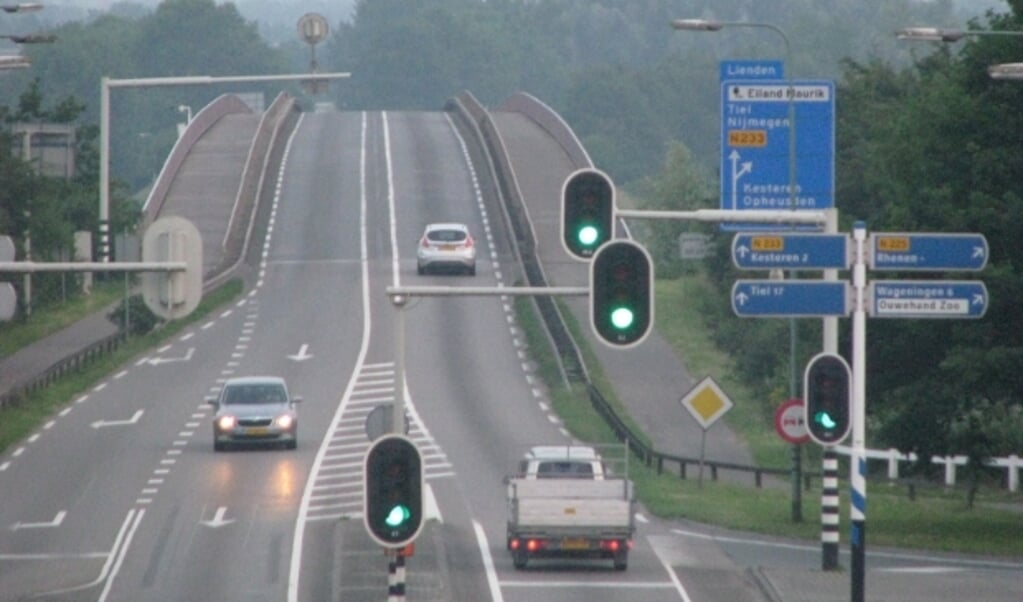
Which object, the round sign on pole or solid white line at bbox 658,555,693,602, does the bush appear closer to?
the round sign on pole

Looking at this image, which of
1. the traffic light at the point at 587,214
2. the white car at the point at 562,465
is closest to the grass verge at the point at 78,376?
the white car at the point at 562,465

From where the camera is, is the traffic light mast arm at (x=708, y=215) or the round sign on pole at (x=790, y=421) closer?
the traffic light mast arm at (x=708, y=215)

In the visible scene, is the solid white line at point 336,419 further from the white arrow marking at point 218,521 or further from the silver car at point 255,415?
the white arrow marking at point 218,521

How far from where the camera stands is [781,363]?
5678cm

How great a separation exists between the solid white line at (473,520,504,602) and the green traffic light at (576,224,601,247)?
10245mm

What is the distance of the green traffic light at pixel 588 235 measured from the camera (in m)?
20.5

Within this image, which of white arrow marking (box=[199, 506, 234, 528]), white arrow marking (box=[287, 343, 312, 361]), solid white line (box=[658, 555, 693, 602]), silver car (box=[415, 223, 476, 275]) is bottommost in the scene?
solid white line (box=[658, 555, 693, 602])

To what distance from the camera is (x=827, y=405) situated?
24.5m

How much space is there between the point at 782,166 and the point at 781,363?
1880 centimetres

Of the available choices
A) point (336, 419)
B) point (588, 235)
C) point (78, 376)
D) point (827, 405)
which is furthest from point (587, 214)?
point (78, 376)

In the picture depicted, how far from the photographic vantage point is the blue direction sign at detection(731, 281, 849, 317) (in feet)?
80.1

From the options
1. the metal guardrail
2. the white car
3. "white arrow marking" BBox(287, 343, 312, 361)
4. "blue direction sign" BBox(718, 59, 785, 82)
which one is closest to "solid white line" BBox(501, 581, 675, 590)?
the white car

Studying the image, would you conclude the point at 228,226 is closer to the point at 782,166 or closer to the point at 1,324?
the point at 1,324

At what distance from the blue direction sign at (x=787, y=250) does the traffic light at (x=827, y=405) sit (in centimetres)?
147
